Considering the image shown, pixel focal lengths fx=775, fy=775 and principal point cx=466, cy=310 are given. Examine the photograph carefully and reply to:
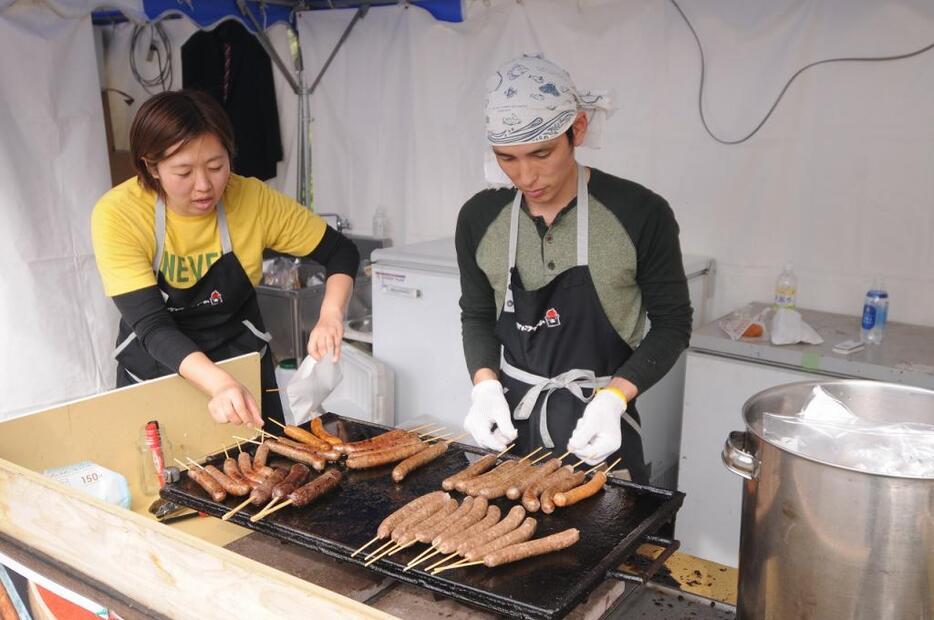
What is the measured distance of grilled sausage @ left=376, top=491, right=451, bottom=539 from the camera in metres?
Answer: 1.92

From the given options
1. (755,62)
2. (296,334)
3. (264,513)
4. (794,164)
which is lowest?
(296,334)

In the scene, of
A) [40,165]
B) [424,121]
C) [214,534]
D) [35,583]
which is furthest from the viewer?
[424,121]

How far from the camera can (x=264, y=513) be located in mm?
2025

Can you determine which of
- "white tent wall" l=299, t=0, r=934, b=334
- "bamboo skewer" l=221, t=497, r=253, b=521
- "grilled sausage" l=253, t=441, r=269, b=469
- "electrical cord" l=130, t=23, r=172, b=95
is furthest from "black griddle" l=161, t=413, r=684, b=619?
"electrical cord" l=130, t=23, r=172, b=95

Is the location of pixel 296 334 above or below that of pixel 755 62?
below

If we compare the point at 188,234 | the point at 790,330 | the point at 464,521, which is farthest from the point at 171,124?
the point at 790,330

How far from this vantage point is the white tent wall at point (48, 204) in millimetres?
5523

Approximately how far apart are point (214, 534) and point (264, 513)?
0.37 metres

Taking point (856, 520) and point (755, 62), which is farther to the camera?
point (755, 62)

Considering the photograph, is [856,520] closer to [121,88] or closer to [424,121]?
[424,121]

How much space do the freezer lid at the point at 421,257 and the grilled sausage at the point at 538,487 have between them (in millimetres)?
2705

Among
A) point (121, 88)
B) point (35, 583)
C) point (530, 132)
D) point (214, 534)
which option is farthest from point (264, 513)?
point (121, 88)

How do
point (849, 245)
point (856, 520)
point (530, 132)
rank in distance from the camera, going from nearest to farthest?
point (856, 520)
point (530, 132)
point (849, 245)

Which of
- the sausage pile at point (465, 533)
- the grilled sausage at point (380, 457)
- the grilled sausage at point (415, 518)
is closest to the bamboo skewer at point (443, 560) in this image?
the sausage pile at point (465, 533)
